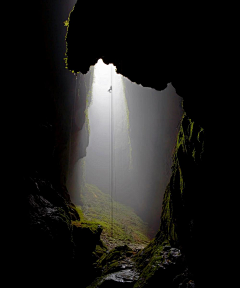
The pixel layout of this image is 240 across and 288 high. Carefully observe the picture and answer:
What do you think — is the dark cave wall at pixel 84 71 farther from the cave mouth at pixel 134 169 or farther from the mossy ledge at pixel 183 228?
the cave mouth at pixel 134 169

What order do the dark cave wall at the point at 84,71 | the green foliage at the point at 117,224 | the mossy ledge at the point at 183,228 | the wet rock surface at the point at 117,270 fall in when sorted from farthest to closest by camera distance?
the green foliage at the point at 117,224, the wet rock surface at the point at 117,270, the mossy ledge at the point at 183,228, the dark cave wall at the point at 84,71

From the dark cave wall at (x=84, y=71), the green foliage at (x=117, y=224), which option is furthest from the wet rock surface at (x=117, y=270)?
the green foliage at (x=117, y=224)

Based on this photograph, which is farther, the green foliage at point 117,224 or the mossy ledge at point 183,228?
the green foliage at point 117,224

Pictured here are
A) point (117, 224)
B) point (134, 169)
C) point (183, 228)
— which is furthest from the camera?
point (134, 169)

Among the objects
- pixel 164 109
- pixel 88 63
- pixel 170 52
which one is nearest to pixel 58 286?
pixel 88 63

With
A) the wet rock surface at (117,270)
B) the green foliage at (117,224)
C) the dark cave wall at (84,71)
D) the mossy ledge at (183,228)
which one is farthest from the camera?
the green foliage at (117,224)

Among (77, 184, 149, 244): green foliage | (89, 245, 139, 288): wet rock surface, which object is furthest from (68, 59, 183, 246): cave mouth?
(89, 245, 139, 288): wet rock surface

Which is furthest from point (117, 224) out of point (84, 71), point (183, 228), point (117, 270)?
point (84, 71)

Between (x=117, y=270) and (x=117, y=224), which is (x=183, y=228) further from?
(x=117, y=224)

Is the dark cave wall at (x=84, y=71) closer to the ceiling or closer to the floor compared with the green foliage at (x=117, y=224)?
closer to the ceiling

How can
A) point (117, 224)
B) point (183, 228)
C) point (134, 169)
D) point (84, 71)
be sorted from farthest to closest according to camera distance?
point (134, 169), point (117, 224), point (84, 71), point (183, 228)

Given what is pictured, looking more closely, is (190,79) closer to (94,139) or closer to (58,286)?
(58,286)

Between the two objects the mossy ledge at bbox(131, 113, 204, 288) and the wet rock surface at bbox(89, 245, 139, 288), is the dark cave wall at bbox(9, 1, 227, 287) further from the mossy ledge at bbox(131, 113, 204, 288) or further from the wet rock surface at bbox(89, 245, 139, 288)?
the wet rock surface at bbox(89, 245, 139, 288)

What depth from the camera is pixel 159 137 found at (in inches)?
821
